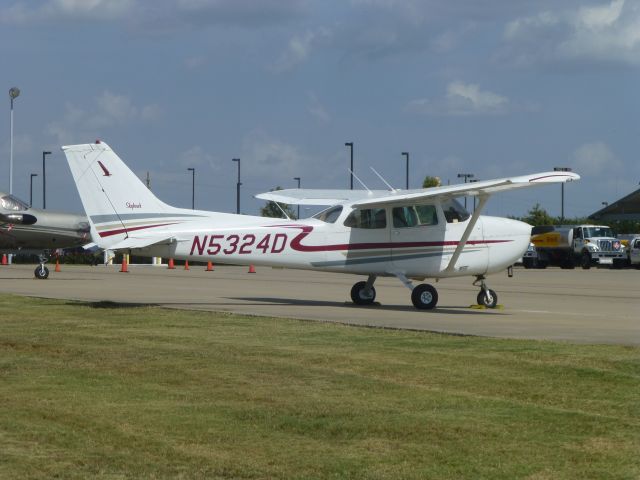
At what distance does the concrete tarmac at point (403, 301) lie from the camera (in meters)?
17.6

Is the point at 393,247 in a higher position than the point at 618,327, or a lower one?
higher

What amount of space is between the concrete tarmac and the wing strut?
0.92 m

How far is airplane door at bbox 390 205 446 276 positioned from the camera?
71.0ft

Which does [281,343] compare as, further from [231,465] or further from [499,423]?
[231,465]

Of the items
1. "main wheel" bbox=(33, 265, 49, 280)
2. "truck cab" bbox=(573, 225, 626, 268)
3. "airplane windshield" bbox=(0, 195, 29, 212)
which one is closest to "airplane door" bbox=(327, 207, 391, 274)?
"airplane windshield" bbox=(0, 195, 29, 212)

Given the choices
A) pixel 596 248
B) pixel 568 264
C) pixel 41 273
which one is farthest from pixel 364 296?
pixel 568 264

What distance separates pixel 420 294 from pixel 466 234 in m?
1.50

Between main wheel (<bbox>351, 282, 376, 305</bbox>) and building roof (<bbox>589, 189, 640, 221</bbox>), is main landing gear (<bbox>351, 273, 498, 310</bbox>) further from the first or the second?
building roof (<bbox>589, 189, 640, 221</bbox>)

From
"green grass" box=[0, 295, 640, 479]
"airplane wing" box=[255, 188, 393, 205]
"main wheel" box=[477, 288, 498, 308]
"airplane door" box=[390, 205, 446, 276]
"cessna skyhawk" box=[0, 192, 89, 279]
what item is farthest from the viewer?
"cessna skyhawk" box=[0, 192, 89, 279]

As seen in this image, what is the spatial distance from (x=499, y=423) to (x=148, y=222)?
499 inches

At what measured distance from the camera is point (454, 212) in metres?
22.0

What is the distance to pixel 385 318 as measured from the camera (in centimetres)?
1925

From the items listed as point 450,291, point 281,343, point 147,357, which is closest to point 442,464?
point 147,357

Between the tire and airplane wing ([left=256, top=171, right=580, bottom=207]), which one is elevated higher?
airplane wing ([left=256, top=171, right=580, bottom=207])
